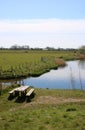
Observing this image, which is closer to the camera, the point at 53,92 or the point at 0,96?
the point at 0,96

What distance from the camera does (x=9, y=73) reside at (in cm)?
5256

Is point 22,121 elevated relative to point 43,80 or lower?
elevated

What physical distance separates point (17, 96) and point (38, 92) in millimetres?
2845

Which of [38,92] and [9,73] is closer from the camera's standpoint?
[38,92]

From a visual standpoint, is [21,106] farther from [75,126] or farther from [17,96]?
[75,126]

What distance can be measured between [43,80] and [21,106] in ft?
91.6

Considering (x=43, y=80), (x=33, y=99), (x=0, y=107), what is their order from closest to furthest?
(x=0, y=107) → (x=33, y=99) → (x=43, y=80)

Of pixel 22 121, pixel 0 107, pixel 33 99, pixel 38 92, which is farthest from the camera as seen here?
pixel 38 92

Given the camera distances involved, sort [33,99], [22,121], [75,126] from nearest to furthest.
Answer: [75,126] → [22,121] → [33,99]

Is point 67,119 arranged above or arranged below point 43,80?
above

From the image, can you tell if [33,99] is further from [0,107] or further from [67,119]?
[67,119]

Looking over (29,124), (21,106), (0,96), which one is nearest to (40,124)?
(29,124)

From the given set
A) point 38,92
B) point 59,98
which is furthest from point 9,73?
point 59,98

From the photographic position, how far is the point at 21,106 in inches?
914
